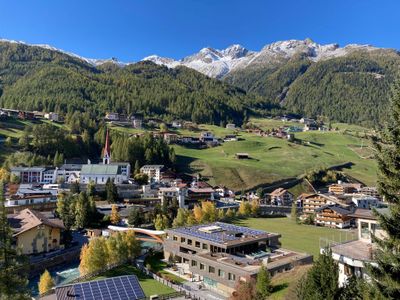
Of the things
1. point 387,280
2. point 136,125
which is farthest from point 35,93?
point 387,280

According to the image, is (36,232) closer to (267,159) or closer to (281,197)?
(281,197)

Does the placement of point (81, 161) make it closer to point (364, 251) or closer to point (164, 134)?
point (164, 134)

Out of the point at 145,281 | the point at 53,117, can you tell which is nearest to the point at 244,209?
the point at 145,281

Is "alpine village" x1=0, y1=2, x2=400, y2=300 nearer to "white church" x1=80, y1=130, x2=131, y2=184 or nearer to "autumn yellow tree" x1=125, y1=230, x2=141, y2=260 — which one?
"autumn yellow tree" x1=125, y1=230, x2=141, y2=260

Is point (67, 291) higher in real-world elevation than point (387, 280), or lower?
lower

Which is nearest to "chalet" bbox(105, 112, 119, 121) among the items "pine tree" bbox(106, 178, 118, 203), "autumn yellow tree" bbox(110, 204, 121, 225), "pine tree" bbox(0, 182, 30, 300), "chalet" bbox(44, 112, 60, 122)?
"chalet" bbox(44, 112, 60, 122)

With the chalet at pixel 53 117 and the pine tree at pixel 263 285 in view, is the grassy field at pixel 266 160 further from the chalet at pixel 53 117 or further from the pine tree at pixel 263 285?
the pine tree at pixel 263 285

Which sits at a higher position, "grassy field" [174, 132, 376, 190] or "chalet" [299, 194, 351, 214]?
"grassy field" [174, 132, 376, 190]
